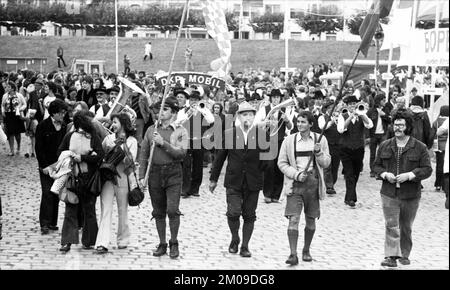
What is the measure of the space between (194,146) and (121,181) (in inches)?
179

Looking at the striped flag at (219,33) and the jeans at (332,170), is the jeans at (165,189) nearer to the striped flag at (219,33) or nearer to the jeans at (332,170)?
the striped flag at (219,33)

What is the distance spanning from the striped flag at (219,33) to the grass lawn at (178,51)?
127 feet

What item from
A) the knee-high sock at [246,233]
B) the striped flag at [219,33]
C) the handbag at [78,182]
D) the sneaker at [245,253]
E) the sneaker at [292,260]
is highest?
the striped flag at [219,33]

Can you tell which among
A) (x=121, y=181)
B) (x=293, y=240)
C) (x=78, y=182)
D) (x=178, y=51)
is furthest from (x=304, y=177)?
(x=178, y=51)

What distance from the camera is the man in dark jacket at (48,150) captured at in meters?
11.4

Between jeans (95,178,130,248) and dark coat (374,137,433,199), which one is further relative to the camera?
jeans (95,178,130,248)

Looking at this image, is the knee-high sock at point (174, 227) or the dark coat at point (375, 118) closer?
the knee-high sock at point (174, 227)

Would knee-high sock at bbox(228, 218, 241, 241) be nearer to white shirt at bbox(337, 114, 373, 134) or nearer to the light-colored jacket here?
the light-colored jacket

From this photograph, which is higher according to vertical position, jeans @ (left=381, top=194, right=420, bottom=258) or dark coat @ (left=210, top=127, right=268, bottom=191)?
dark coat @ (left=210, top=127, right=268, bottom=191)

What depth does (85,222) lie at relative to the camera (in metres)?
10.5

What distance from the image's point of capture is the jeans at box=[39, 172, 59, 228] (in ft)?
37.3

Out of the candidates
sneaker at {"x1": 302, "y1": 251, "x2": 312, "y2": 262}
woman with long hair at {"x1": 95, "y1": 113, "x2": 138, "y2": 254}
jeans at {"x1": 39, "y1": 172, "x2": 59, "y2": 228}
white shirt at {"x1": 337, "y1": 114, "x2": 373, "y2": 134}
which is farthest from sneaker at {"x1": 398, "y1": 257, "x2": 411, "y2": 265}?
white shirt at {"x1": 337, "y1": 114, "x2": 373, "y2": 134}

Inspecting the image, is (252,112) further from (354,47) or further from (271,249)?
(354,47)

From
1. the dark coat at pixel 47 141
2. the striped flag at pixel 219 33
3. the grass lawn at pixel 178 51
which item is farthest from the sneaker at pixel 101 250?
the grass lawn at pixel 178 51
